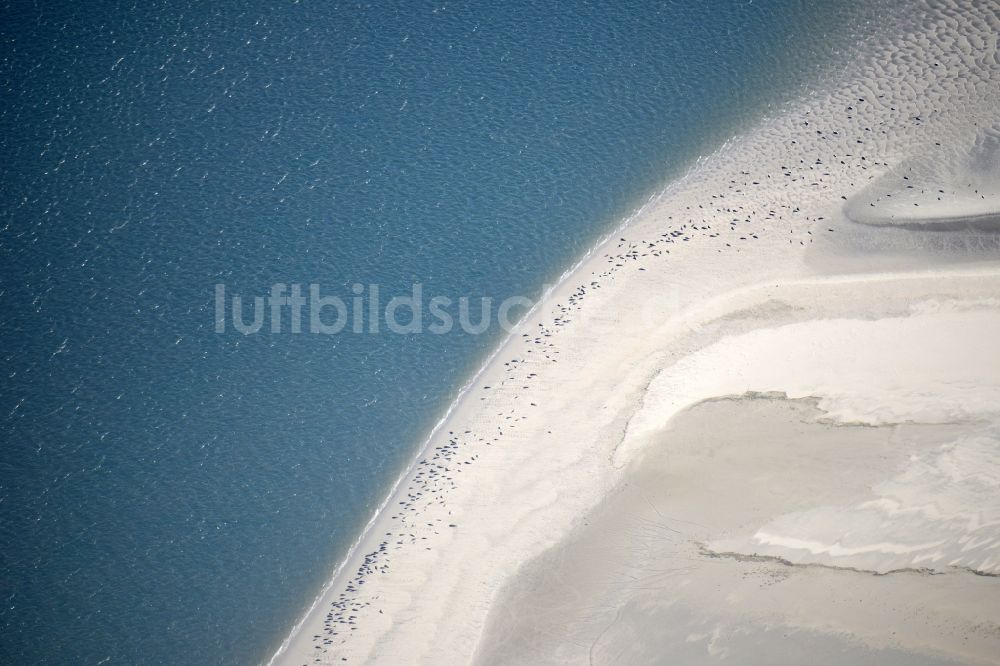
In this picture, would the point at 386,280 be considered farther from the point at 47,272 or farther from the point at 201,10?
the point at 201,10

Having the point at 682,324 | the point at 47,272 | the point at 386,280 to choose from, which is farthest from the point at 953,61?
the point at 47,272

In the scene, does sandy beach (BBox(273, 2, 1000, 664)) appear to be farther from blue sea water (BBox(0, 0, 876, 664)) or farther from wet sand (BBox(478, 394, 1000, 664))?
blue sea water (BBox(0, 0, 876, 664))

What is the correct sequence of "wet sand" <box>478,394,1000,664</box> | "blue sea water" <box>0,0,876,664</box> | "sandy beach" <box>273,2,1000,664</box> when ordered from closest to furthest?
"wet sand" <box>478,394,1000,664</box> → "sandy beach" <box>273,2,1000,664</box> → "blue sea water" <box>0,0,876,664</box>

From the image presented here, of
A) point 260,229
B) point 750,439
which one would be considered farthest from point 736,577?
point 260,229

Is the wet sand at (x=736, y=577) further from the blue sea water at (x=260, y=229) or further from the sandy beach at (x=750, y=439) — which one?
the blue sea water at (x=260, y=229)

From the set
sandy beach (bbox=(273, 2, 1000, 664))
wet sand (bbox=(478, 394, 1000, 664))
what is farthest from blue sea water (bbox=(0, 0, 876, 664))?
wet sand (bbox=(478, 394, 1000, 664))
